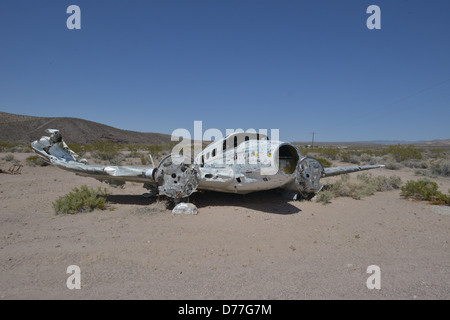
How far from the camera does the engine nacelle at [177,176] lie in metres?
7.51

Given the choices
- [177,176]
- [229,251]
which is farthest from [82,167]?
[229,251]

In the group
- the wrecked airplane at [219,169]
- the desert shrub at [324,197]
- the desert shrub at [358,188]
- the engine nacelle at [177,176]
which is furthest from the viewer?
the desert shrub at [358,188]

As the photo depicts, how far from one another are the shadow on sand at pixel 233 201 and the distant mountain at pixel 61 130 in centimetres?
6376

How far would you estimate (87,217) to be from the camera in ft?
22.8

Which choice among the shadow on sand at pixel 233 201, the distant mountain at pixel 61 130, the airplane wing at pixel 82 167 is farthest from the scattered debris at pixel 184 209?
the distant mountain at pixel 61 130

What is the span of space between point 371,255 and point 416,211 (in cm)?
428

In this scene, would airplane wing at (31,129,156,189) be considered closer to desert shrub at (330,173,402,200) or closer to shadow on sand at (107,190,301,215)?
shadow on sand at (107,190,301,215)

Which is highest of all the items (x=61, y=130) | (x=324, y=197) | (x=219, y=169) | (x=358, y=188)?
(x=61, y=130)

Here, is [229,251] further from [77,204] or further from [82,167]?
[82,167]

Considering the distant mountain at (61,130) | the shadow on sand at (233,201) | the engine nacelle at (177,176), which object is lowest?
the shadow on sand at (233,201)

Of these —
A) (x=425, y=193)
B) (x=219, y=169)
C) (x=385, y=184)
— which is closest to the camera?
(x=219, y=169)

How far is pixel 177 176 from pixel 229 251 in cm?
344

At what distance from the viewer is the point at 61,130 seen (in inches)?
2751

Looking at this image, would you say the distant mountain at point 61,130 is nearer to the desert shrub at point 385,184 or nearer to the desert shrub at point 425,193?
the desert shrub at point 385,184
